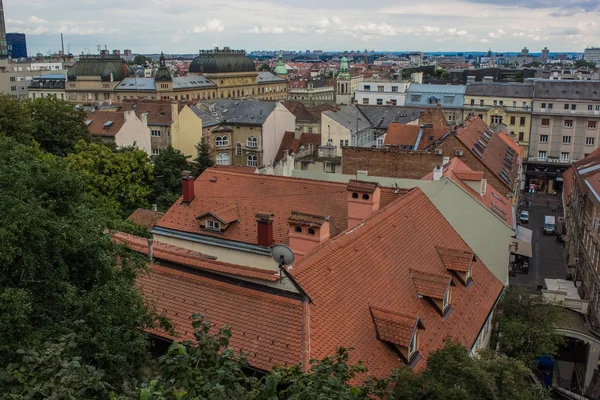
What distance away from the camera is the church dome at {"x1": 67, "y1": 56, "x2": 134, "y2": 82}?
126438 mm

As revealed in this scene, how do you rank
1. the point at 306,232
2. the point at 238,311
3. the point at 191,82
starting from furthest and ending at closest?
the point at 191,82, the point at 306,232, the point at 238,311

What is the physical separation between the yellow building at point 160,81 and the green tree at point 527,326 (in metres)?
101

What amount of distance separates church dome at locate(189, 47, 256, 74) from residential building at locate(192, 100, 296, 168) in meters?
69.3

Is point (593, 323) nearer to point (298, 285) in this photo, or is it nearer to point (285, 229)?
point (285, 229)

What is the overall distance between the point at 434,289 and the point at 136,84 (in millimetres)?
114996

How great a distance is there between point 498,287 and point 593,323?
12.0 meters

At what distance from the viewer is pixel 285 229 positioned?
2636 cm

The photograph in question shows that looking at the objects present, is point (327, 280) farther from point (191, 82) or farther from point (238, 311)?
point (191, 82)

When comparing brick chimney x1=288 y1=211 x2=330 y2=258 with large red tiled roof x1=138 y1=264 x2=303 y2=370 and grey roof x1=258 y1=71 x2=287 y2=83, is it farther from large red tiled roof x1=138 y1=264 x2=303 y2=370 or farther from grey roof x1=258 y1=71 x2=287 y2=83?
grey roof x1=258 y1=71 x2=287 y2=83

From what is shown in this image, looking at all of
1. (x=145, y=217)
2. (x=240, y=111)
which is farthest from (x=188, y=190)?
(x=240, y=111)

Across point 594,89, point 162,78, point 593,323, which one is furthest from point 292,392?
point 162,78

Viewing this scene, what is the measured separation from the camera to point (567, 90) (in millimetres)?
79812

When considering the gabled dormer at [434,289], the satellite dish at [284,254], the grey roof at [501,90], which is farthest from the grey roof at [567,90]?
the satellite dish at [284,254]

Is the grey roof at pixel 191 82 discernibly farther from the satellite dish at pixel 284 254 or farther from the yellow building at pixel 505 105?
the satellite dish at pixel 284 254
